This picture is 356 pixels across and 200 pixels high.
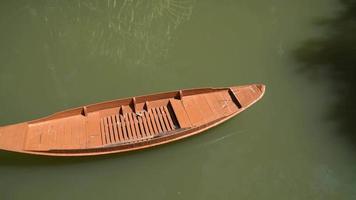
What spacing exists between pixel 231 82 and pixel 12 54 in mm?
2937

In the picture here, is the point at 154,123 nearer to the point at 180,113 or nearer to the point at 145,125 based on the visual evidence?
the point at 145,125

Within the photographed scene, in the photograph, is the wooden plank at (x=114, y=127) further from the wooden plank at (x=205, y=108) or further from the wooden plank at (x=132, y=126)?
the wooden plank at (x=205, y=108)

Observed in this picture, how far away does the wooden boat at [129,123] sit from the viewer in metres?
3.61

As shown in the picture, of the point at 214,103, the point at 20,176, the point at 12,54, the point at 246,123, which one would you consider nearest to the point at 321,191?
the point at 246,123

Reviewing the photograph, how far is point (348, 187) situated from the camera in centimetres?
366

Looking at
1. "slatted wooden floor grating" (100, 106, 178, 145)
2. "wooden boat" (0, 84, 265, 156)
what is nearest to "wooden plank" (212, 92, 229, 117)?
"wooden boat" (0, 84, 265, 156)

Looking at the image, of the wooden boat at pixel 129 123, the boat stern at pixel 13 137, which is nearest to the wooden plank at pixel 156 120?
the wooden boat at pixel 129 123

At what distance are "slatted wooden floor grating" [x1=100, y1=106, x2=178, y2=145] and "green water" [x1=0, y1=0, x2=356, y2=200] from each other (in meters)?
0.20

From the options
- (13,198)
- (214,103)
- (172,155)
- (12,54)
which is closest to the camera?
(13,198)

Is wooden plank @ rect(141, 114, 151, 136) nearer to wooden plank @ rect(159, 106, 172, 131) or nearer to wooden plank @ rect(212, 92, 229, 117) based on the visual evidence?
wooden plank @ rect(159, 106, 172, 131)

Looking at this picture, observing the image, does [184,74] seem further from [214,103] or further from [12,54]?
[12,54]

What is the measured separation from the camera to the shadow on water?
4207mm

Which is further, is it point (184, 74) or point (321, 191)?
point (184, 74)

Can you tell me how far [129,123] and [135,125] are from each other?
0.07 m
